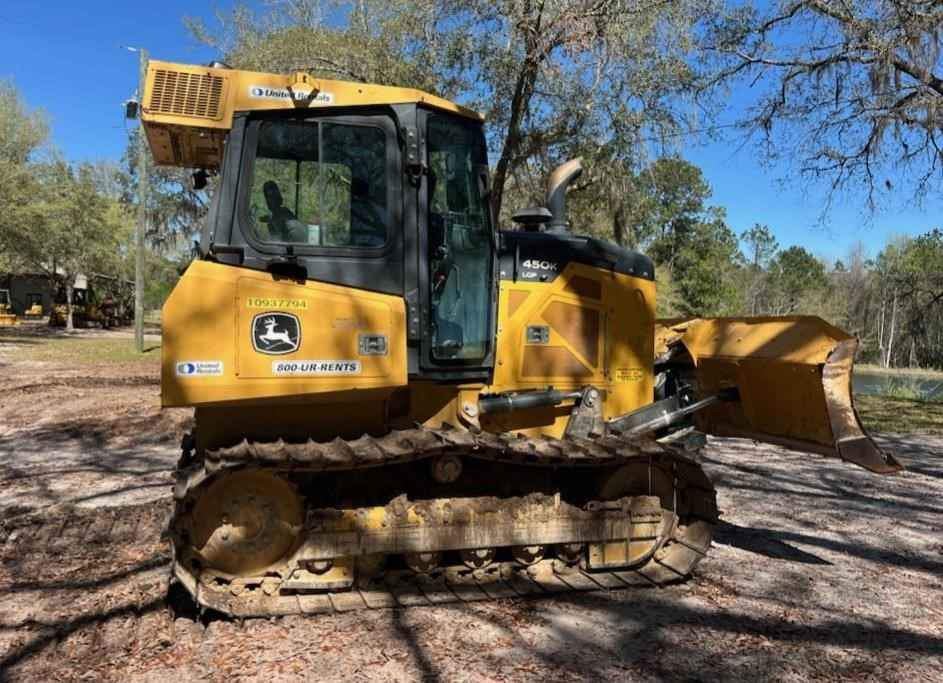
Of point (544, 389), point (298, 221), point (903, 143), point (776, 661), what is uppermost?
point (903, 143)

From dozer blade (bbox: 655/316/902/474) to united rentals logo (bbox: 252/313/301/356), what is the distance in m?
3.09

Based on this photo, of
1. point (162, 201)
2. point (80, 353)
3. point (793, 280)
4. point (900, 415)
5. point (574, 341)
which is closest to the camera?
point (574, 341)

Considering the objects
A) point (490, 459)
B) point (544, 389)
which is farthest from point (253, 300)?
point (544, 389)

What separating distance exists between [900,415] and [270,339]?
13845 mm

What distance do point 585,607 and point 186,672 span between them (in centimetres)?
223

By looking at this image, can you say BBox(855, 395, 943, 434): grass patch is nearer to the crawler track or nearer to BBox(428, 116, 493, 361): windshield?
the crawler track

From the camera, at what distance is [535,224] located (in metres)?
5.74

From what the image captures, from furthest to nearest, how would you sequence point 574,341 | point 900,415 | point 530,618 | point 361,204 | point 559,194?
→ 1. point 900,415
2. point 559,194
3. point 574,341
4. point 361,204
5. point 530,618

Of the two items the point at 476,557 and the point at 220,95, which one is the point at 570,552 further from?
the point at 220,95

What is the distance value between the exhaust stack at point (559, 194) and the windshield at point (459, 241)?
0.99m

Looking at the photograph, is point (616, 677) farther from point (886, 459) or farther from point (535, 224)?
point (535, 224)

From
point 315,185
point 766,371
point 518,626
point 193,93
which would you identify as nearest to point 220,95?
point 193,93

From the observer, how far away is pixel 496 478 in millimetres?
4785

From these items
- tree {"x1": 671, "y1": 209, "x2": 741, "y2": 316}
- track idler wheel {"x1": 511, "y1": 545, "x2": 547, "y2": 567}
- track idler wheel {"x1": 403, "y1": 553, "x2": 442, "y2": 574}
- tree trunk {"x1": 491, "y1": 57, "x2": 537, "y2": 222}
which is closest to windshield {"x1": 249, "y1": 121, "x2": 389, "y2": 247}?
track idler wheel {"x1": 403, "y1": 553, "x2": 442, "y2": 574}
